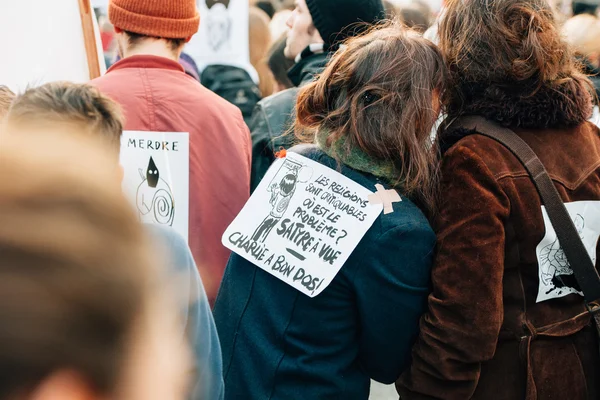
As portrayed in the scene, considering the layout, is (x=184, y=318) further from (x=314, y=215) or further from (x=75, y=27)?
(x=75, y=27)

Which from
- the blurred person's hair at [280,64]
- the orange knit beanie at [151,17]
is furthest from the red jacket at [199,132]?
the blurred person's hair at [280,64]

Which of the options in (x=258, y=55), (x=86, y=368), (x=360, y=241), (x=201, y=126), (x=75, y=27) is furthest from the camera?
(x=258, y=55)

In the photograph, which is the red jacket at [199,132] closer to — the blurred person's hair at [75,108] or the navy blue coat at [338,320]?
the navy blue coat at [338,320]

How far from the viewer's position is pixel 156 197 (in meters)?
2.27

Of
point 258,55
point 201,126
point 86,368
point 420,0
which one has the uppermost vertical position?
point 86,368

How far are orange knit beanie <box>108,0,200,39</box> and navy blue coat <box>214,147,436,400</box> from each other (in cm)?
90

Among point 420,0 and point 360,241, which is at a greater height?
point 360,241

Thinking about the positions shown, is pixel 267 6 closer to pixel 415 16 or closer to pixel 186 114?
pixel 415 16

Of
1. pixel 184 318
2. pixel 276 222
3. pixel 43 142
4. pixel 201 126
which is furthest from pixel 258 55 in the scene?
pixel 43 142

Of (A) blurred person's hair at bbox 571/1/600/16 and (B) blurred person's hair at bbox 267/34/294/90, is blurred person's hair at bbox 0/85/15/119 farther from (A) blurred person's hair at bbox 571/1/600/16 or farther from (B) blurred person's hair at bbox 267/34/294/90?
(A) blurred person's hair at bbox 571/1/600/16

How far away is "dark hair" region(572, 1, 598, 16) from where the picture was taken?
511cm

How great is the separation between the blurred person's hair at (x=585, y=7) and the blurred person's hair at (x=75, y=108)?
467cm

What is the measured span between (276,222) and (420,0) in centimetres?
332

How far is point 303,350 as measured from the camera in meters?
1.77
